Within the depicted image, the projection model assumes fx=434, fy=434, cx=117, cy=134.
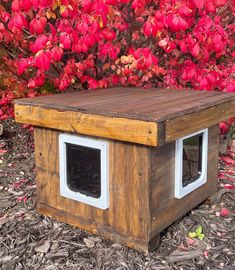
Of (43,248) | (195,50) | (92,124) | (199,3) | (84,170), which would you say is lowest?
(43,248)

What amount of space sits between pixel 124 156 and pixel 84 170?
0.35m

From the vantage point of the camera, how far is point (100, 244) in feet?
8.67

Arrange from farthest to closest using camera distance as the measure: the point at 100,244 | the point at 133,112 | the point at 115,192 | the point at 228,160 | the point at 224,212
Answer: the point at 228,160 → the point at 224,212 → the point at 100,244 → the point at 115,192 → the point at 133,112

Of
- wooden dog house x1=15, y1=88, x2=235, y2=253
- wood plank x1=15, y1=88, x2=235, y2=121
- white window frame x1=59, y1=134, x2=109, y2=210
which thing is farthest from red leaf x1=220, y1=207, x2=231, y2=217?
white window frame x1=59, y1=134, x2=109, y2=210

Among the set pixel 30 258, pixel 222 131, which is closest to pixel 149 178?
pixel 30 258

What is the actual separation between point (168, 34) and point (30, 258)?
202 centimetres

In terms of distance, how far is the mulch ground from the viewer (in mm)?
2473

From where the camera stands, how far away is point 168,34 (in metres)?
3.48

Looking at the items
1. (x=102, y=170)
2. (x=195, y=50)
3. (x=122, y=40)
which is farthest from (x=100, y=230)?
(x=122, y=40)

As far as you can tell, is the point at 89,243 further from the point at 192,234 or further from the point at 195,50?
the point at 195,50

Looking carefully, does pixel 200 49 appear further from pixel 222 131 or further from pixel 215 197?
pixel 222 131

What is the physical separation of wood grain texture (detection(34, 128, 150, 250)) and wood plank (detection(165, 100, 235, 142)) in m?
0.18

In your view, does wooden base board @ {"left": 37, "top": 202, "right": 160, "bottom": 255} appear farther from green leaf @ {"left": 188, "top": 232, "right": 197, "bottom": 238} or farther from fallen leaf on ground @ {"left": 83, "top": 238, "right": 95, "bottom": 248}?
green leaf @ {"left": 188, "top": 232, "right": 197, "bottom": 238}

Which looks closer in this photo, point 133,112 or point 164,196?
point 133,112
